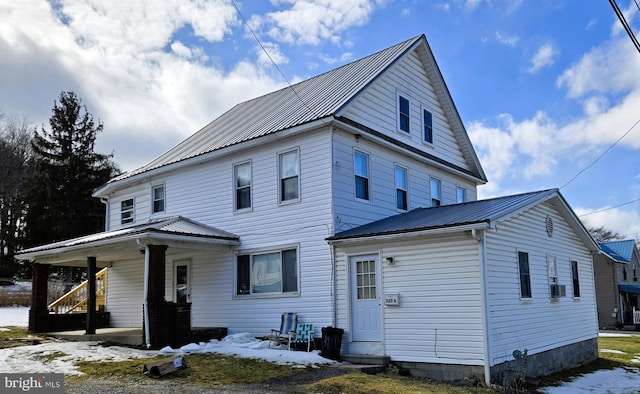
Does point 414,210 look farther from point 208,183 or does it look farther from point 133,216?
point 133,216

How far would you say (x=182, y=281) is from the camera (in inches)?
706

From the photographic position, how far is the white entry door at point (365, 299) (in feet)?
44.0

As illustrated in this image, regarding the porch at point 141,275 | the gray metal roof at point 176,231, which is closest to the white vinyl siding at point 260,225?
the gray metal roof at point 176,231

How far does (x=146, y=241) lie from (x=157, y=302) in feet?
5.14

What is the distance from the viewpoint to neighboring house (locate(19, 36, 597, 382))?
12.4 m

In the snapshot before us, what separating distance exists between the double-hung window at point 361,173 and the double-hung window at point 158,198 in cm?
740

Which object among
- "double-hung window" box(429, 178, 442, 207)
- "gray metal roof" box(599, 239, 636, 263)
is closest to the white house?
"double-hung window" box(429, 178, 442, 207)

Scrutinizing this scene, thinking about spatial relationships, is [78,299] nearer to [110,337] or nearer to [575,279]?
[110,337]

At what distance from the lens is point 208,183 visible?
57.9 feet

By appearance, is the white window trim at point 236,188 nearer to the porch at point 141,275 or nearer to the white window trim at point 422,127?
the porch at point 141,275

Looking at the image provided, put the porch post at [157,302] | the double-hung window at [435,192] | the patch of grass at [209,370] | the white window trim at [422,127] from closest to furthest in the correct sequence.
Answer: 1. the patch of grass at [209,370]
2. the porch post at [157,302]
3. the white window trim at [422,127]
4. the double-hung window at [435,192]

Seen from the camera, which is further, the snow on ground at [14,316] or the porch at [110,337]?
the snow on ground at [14,316]

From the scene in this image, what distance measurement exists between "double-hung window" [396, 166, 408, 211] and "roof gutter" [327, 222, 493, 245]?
3.71 meters

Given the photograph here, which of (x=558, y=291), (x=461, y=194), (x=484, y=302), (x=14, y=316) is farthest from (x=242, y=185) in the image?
(x=14, y=316)
